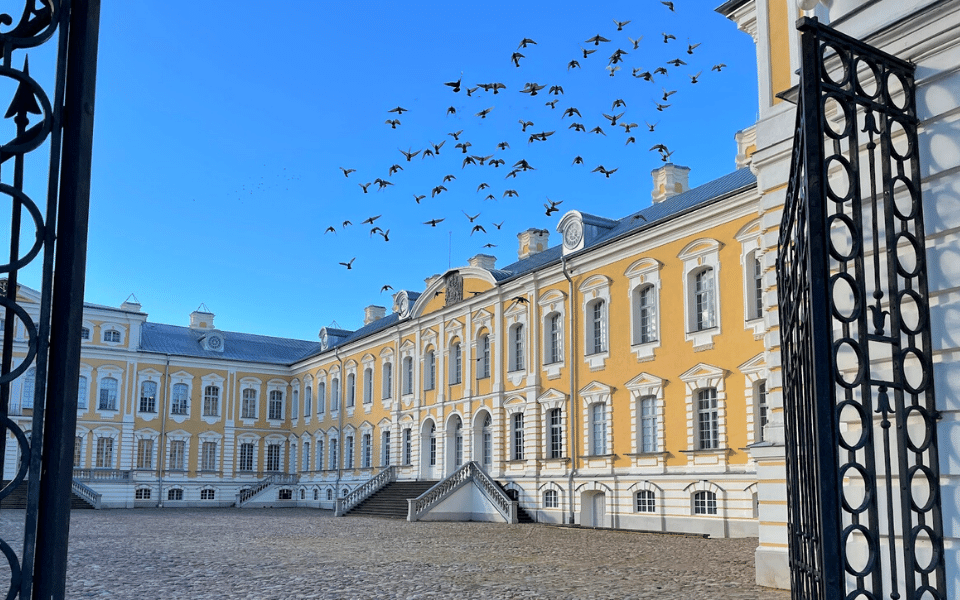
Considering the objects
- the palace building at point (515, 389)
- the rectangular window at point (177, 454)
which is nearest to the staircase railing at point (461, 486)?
the palace building at point (515, 389)

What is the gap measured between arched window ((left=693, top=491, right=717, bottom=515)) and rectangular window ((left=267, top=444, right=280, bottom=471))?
30.5m

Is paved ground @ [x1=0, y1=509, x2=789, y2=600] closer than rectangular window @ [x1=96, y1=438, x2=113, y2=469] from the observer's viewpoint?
Yes

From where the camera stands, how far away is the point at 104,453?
143ft

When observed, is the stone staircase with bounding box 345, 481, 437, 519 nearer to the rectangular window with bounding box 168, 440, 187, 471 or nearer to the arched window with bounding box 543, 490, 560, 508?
the arched window with bounding box 543, 490, 560, 508

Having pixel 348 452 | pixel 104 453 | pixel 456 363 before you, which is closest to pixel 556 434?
pixel 456 363

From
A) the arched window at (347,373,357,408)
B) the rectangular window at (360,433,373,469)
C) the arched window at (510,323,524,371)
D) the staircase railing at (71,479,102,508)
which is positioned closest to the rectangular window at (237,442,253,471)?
the staircase railing at (71,479,102,508)

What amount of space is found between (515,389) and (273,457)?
22783 mm

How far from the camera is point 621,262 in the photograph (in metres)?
25.7

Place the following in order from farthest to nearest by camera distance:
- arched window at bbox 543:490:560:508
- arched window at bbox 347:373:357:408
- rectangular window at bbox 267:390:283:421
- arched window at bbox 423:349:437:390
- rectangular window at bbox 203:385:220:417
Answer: rectangular window at bbox 267:390:283:421 < rectangular window at bbox 203:385:220:417 < arched window at bbox 347:373:357:408 < arched window at bbox 423:349:437:390 < arched window at bbox 543:490:560:508

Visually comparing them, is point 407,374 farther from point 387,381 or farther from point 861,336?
point 861,336

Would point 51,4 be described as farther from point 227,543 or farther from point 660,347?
point 660,347

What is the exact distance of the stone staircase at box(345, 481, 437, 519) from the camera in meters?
31.5

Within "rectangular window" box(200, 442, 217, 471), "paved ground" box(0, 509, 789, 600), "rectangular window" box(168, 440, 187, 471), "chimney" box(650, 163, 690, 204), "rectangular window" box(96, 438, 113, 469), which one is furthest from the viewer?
"rectangular window" box(200, 442, 217, 471)

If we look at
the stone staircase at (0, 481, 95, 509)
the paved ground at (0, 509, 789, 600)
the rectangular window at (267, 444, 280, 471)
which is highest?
the rectangular window at (267, 444, 280, 471)
